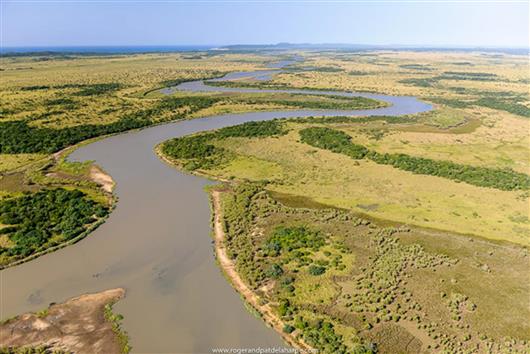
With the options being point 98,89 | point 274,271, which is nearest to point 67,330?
point 274,271

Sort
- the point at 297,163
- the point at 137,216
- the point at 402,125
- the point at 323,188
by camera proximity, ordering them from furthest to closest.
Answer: the point at 402,125 < the point at 297,163 < the point at 323,188 < the point at 137,216

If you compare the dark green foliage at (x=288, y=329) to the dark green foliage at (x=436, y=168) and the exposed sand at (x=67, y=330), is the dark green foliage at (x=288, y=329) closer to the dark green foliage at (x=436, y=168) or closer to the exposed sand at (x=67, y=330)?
the exposed sand at (x=67, y=330)

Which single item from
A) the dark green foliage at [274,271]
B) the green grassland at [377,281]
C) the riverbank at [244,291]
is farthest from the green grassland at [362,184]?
the dark green foliage at [274,271]

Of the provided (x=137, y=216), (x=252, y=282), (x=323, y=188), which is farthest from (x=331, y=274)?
(x=137, y=216)

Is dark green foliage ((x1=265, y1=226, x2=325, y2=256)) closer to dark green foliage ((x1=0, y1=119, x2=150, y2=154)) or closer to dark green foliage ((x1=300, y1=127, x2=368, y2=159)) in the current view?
dark green foliage ((x1=300, y1=127, x2=368, y2=159))

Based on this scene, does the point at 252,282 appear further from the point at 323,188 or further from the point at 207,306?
the point at 323,188

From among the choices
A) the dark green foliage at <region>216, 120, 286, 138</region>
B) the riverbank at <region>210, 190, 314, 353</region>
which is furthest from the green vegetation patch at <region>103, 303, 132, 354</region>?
the dark green foliage at <region>216, 120, 286, 138</region>

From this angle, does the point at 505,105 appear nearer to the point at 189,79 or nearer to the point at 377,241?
the point at 377,241
